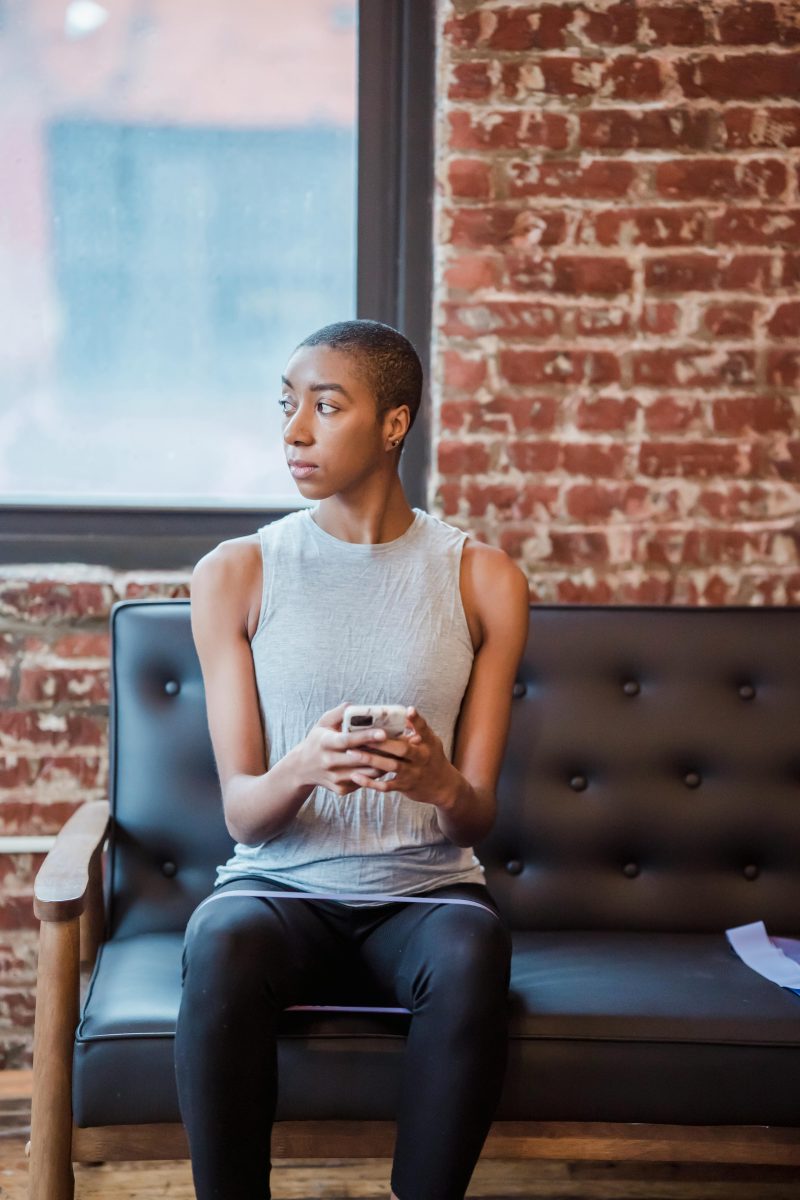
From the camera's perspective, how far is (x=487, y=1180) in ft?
6.88

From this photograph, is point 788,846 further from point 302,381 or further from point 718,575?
point 302,381

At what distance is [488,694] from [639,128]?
1215 mm

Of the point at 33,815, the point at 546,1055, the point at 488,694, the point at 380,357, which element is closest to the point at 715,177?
the point at 380,357

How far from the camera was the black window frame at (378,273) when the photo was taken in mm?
2381

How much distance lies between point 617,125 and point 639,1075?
1.71 metres

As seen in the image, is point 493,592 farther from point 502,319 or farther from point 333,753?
point 502,319

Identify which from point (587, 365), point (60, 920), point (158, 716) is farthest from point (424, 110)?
point (60, 920)

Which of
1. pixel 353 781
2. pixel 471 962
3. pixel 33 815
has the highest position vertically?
pixel 353 781

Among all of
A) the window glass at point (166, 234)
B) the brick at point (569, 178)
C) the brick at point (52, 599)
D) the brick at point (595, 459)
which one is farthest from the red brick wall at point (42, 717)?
the brick at point (569, 178)

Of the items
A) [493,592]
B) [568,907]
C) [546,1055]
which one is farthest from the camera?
[568,907]

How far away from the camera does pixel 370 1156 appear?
1602 millimetres

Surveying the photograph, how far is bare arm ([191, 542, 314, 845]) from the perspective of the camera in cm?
164

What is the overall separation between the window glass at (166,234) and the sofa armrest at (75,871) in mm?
718

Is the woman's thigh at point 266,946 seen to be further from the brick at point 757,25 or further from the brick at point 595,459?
the brick at point 757,25
